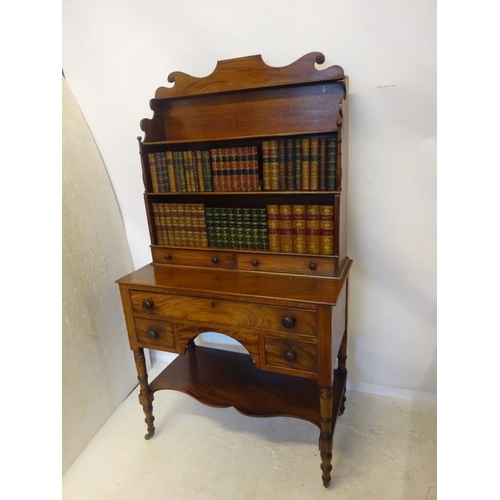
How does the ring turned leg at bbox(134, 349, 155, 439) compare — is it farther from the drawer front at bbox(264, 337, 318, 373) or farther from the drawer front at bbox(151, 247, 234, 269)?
the drawer front at bbox(264, 337, 318, 373)

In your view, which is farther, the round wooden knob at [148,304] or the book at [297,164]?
the round wooden knob at [148,304]

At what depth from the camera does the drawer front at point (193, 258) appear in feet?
5.07

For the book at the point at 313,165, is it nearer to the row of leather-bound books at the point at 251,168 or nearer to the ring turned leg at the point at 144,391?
the row of leather-bound books at the point at 251,168

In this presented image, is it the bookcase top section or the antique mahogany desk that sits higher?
the bookcase top section

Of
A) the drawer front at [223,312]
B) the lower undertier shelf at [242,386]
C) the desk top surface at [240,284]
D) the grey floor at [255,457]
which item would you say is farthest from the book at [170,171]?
the grey floor at [255,457]

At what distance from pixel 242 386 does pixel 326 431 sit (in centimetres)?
47

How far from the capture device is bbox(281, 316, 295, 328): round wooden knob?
3.95 feet

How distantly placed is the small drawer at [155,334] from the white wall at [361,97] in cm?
A: 88

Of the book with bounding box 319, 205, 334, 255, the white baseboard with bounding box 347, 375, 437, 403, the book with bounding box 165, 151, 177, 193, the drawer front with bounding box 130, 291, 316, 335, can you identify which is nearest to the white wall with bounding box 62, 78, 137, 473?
the drawer front with bounding box 130, 291, 316, 335

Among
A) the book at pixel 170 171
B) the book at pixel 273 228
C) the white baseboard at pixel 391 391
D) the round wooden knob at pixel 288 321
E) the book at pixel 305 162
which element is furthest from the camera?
the white baseboard at pixel 391 391

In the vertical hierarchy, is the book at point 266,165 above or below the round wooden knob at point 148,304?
above

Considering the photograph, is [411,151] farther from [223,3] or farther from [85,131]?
[85,131]

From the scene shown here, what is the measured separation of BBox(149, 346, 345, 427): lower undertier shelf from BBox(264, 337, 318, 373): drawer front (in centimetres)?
30
